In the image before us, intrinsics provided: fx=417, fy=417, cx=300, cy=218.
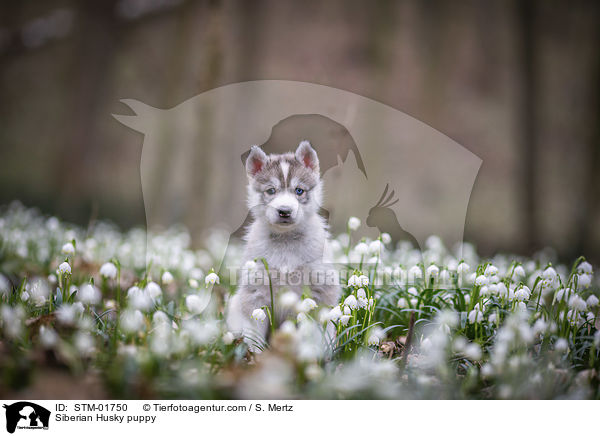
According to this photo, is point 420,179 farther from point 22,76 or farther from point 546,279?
point 22,76

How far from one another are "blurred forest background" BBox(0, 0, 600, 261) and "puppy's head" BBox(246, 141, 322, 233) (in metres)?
2.83

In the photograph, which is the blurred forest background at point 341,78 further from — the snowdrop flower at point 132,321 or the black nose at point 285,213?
the snowdrop flower at point 132,321

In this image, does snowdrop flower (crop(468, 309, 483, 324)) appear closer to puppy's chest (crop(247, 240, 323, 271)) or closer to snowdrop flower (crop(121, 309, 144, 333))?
puppy's chest (crop(247, 240, 323, 271))

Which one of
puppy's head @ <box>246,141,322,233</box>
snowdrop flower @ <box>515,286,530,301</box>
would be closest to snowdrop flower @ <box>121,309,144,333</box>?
puppy's head @ <box>246,141,322,233</box>

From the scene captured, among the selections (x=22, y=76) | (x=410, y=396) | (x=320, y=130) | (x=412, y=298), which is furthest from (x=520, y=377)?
(x=22, y=76)

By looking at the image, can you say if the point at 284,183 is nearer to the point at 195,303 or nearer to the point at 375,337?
the point at 195,303

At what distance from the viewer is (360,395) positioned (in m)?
2.19

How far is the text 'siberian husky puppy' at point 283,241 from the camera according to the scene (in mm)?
2937

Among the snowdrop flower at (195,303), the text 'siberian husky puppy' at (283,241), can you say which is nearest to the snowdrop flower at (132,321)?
the snowdrop flower at (195,303)

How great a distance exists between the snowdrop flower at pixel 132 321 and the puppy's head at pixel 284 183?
3.37ft

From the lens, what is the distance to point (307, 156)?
307 centimetres

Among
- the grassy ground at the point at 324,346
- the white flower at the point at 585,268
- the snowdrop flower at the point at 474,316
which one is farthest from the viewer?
the white flower at the point at 585,268
